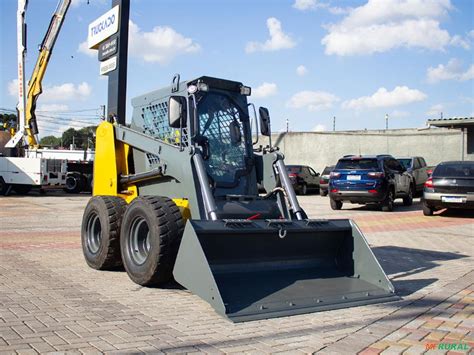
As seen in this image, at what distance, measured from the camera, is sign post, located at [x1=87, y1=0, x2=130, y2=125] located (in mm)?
8703

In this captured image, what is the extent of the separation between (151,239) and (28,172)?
1992 centimetres

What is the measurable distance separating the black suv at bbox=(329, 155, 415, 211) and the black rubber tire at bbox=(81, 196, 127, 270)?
11.0 metres

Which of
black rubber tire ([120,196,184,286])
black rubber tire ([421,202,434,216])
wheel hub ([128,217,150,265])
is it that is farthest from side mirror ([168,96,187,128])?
black rubber tire ([421,202,434,216])

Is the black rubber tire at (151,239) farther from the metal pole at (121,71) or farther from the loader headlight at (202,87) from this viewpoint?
the metal pole at (121,71)

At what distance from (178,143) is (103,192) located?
2.13 m

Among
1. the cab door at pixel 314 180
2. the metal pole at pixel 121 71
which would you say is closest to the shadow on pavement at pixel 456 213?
the cab door at pixel 314 180

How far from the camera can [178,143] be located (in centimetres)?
703

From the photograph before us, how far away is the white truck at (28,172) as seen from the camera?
24.1 m

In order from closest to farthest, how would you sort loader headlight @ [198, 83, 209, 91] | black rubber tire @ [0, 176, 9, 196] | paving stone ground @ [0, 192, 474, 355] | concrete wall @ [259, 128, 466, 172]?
paving stone ground @ [0, 192, 474, 355]
loader headlight @ [198, 83, 209, 91]
black rubber tire @ [0, 176, 9, 196]
concrete wall @ [259, 128, 466, 172]

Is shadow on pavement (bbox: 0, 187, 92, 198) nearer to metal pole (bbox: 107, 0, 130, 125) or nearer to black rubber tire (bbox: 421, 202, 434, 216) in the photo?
black rubber tire (bbox: 421, 202, 434, 216)

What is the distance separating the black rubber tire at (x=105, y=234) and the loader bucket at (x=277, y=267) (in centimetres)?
206

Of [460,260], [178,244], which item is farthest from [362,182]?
[178,244]

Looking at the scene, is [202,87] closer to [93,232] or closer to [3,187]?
[93,232]

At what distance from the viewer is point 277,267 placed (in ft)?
21.0
